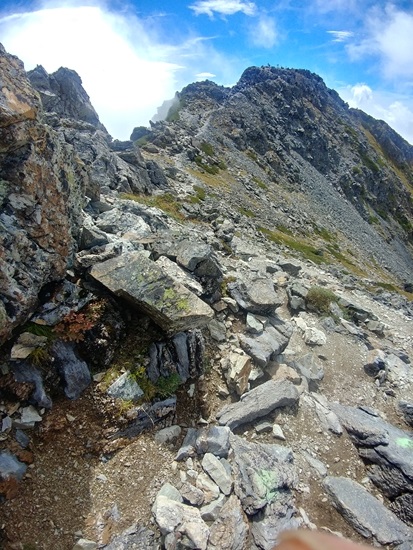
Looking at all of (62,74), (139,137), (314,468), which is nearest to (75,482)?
(314,468)

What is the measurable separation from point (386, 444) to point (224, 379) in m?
5.61

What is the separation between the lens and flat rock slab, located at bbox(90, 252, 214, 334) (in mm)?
9789

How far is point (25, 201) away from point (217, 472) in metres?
8.18

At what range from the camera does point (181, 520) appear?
744cm

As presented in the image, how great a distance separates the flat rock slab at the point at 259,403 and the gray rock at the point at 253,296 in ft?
11.6

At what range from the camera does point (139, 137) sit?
2931 inches

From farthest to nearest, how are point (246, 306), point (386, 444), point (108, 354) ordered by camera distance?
point (246, 306)
point (386, 444)
point (108, 354)

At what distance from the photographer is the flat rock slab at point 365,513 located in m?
8.66

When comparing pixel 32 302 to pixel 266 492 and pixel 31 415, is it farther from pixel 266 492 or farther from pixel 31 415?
pixel 266 492

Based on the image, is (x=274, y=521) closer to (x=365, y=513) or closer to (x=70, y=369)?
(x=365, y=513)

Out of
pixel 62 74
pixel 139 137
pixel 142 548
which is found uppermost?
pixel 62 74

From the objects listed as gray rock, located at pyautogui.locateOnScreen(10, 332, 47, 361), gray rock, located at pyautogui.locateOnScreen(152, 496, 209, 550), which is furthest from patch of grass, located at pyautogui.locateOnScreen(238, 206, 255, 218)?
gray rock, located at pyautogui.locateOnScreen(152, 496, 209, 550)

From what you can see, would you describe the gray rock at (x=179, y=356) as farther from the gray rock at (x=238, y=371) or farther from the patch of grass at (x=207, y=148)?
the patch of grass at (x=207, y=148)

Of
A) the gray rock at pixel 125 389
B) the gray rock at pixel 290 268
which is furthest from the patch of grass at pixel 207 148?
the gray rock at pixel 125 389
